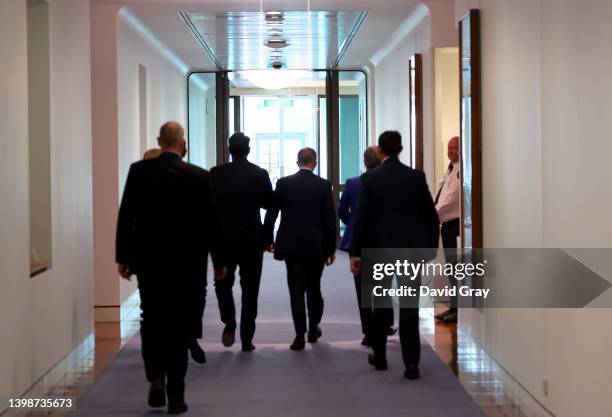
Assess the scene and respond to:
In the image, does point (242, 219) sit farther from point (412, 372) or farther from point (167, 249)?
point (167, 249)

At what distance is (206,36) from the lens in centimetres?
1380

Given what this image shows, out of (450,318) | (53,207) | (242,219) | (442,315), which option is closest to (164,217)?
(53,207)

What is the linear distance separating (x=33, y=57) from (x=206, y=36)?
7.09 meters

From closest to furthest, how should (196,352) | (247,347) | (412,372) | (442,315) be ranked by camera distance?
(412,372)
(196,352)
(247,347)
(442,315)

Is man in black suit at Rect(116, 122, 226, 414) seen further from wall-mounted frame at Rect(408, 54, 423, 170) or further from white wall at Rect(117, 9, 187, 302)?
wall-mounted frame at Rect(408, 54, 423, 170)

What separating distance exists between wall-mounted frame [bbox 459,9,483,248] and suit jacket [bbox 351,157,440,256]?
23.9 inches

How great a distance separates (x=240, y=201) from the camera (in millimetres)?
8141

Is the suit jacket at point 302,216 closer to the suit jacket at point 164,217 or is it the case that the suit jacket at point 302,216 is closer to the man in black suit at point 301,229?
the man in black suit at point 301,229

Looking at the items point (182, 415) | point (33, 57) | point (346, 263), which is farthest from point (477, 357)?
point (346, 263)

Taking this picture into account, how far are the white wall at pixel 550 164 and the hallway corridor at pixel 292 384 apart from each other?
1.86ft

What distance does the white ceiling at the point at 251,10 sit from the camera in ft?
35.3

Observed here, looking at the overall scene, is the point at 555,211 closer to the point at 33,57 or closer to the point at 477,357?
the point at 477,357

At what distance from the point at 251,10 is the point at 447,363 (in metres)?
5.16

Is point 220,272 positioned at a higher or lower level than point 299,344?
higher
